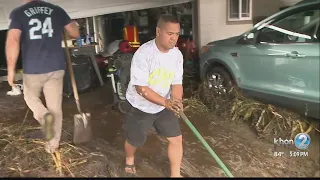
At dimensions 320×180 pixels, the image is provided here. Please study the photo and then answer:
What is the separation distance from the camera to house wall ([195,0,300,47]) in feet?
13.0

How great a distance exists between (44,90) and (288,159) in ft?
6.90

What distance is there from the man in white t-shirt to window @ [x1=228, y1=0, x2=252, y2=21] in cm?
230

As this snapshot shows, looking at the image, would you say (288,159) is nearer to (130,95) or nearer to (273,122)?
(273,122)

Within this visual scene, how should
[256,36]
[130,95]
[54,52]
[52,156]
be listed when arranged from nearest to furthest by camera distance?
[130,95] → [54,52] → [52,156] → [256,36]

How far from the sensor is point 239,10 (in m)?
4.38

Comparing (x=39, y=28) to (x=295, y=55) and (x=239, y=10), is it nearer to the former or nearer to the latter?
(x=295, y=55)

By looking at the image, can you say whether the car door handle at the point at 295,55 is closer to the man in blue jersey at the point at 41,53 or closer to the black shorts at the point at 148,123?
the black shorts at the point at 148,123

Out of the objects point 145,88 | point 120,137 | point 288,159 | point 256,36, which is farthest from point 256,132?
point 145,88

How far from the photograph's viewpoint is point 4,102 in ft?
14.8

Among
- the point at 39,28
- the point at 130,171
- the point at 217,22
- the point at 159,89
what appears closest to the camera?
the point at 159,89

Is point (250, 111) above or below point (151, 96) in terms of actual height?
below

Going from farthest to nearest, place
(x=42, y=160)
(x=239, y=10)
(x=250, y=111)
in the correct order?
(x=239, y=10), (x=250, y=111), (x=42, y=160)

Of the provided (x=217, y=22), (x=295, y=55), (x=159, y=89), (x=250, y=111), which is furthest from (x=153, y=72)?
(x=217, y=22)

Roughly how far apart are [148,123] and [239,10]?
282cm
